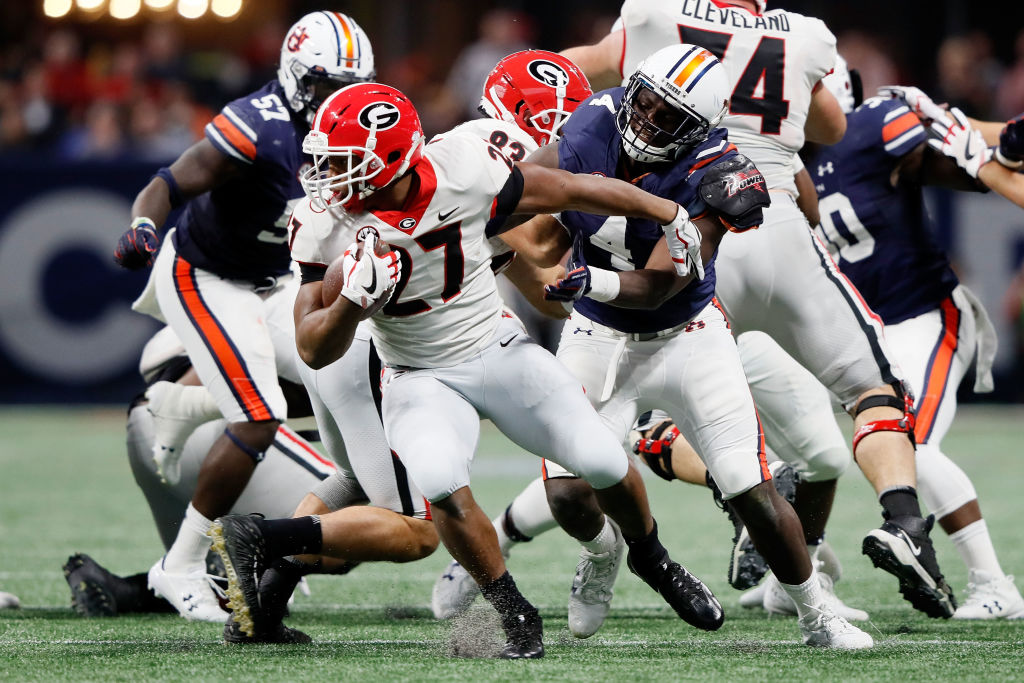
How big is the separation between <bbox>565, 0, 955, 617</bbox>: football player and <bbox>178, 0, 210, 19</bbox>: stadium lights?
387 inches

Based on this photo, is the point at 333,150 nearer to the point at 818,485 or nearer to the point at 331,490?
the point at 331,490

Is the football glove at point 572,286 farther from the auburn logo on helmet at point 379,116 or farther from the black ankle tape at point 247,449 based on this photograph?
the black ankle tape at point 247,449

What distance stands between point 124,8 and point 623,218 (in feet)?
35.5

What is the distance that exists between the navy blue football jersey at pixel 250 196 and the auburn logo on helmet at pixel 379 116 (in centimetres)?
143

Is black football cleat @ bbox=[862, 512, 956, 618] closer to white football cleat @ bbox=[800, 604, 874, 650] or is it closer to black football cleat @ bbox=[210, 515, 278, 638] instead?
white football cleat @ bbox=[800, 604, 874, 650]

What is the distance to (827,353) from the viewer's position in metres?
4.59

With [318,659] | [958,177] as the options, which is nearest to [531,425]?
[318,659]

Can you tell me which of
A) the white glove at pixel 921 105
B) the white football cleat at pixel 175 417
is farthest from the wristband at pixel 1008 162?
the white football cleat at pixel 175 417

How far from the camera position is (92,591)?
4.75 meters

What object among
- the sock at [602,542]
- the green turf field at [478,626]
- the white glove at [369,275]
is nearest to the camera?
the white glove at [369,275]

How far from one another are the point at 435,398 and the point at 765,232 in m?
1.36

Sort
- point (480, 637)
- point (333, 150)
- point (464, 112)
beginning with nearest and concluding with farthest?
point (333, 150), point (480, 637), point (464, 112)

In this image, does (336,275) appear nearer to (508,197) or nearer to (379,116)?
(379,116)

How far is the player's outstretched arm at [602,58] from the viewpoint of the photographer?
16.3ft
